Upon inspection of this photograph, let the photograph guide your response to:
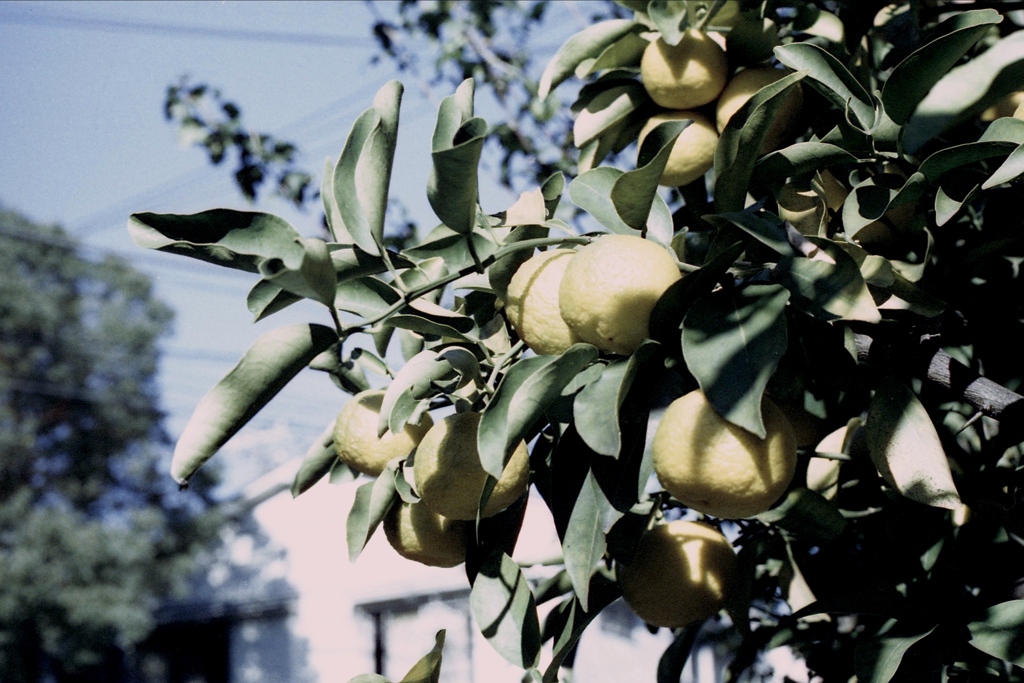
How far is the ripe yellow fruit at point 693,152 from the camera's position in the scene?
0.94 meters

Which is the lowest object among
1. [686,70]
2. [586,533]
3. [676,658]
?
[676,658]

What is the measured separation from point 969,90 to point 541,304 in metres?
0.37

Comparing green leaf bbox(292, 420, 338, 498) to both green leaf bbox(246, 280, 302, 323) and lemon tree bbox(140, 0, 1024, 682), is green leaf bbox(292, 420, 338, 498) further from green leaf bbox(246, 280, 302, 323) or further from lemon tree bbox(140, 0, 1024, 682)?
green leaf bbox(246, 280, 302, 323)

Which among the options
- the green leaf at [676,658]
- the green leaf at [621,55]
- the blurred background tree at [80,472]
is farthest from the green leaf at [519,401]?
the blurred background tree at [80,472]

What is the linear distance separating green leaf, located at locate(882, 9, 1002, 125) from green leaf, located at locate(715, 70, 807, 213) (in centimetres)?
11

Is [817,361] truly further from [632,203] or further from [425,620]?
[425,620]

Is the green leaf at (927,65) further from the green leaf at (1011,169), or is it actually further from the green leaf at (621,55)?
the green leaf at (621,55)

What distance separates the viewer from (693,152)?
3.11ft

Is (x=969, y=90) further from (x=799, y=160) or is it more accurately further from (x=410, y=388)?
(x=410, y=388)

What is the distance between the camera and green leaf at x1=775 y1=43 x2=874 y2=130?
772 mm

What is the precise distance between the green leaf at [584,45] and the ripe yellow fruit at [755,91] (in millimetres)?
146

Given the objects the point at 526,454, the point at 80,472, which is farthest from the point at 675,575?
the point at 80,472

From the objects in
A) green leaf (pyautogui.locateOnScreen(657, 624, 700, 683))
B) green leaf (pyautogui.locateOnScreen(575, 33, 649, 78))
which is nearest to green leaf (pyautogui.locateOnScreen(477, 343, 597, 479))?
green leaf (pyautogui.locateOnScreen(575, 33, 649, 78))

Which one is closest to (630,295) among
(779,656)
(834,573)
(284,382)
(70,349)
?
(284,382)
